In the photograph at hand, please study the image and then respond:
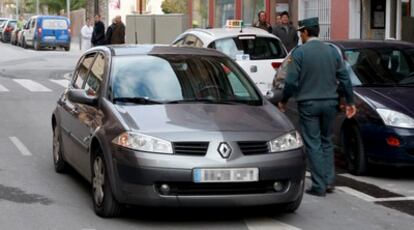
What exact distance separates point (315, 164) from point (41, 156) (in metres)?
4.07

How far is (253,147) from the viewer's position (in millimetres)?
6711

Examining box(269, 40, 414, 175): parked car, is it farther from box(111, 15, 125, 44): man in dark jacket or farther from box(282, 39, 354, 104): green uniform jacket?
box(111, 15, 125, 44): man in dark jacket

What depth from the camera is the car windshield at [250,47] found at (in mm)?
14103

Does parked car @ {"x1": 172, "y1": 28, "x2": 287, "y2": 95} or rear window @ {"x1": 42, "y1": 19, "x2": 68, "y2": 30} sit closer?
parked car @ {"x1": 172, "y1": 28, "x2": 287, "y2": 95}

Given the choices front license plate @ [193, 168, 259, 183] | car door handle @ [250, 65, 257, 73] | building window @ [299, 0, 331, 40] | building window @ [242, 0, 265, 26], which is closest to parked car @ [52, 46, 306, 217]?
front license plate @ [193, 168, 259, 183]

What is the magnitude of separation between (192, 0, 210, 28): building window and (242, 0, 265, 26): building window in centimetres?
401

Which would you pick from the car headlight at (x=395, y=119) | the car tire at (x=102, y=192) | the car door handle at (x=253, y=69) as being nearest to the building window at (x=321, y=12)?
the car door handle at (x=253, y=69)

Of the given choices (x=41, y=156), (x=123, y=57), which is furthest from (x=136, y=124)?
(x=41, y=156)

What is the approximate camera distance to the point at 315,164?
8062 mm

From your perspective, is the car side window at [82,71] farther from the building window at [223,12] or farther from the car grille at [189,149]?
the building window at [223,12]

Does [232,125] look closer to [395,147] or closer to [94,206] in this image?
[94,206]

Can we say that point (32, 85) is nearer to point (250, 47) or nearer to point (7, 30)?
point (250, 47)

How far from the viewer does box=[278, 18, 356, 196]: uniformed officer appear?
7949 millimetres

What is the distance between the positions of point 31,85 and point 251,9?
8.46 meters
